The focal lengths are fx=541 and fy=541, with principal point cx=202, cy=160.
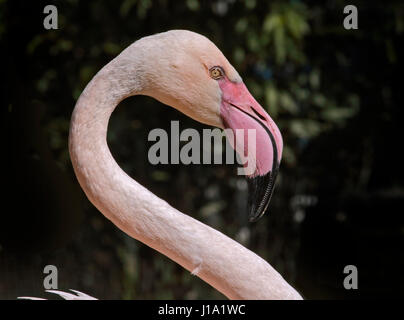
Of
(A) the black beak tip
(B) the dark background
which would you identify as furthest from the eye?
(B) the dark background

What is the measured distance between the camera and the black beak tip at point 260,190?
1212mm

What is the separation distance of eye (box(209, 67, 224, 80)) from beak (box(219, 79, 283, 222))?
0.05ft

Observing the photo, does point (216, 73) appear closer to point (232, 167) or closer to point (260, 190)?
point (260, 190)

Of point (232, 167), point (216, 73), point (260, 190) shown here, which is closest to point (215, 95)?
point (216, 73)

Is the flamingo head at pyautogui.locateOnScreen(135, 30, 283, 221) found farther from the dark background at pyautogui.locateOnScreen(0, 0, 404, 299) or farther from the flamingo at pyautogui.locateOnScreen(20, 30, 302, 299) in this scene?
the dark background at pyautogui.locateOnScreen(0, 0, 404, 299)

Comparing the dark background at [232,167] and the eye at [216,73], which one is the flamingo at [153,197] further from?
the dark background at [232,167]

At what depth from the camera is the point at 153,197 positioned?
1.25 m

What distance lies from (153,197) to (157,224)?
0.22ft

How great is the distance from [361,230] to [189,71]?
235 centimetres

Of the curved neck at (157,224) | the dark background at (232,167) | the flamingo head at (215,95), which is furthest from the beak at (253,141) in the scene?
the dark background at (232,167)

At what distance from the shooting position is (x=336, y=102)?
3.26 metres

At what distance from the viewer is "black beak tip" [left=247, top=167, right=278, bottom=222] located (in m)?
1.21

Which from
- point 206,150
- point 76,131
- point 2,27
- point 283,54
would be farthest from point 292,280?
point 76,131

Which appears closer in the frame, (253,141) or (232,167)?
(253,141)
